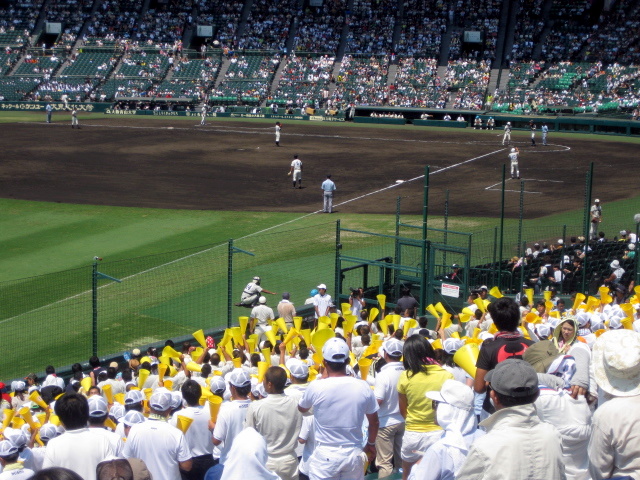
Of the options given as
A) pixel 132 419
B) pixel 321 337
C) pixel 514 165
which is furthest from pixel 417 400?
pixel 514 165

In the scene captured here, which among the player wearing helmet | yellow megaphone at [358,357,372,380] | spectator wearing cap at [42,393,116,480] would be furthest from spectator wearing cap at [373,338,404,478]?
the player wearing helmet

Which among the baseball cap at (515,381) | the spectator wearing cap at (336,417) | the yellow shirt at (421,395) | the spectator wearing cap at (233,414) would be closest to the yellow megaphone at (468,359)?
the yellow shirt at (421,395)

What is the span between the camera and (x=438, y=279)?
1762cm

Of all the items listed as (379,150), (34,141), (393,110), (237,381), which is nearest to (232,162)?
(379,150)

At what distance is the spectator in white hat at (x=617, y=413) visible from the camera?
15.0 ft

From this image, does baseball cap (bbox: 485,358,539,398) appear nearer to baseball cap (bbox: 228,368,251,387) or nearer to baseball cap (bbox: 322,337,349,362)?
baseball cap (bbox: 322,337,349,362)

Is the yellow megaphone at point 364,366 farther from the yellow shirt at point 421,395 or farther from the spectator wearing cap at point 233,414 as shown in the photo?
the spectator wearing cap at point 233,414

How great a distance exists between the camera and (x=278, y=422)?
6.72 meters

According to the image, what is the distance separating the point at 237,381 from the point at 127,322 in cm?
1143

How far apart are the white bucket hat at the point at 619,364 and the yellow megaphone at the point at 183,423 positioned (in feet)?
11.3

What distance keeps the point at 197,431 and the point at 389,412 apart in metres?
1.67

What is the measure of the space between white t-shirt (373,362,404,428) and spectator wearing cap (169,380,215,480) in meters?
1.48

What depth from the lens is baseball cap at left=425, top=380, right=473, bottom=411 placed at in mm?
5914

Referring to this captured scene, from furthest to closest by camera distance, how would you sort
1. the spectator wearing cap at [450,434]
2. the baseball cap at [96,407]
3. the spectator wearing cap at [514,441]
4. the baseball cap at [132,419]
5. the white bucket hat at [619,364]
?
the baseball cap at [132,419], the baseball cap at [96,407], the spectator wearing cap at [450,434], the white bucket hat at [619,364], the spectator wearing cap at [514,441]
